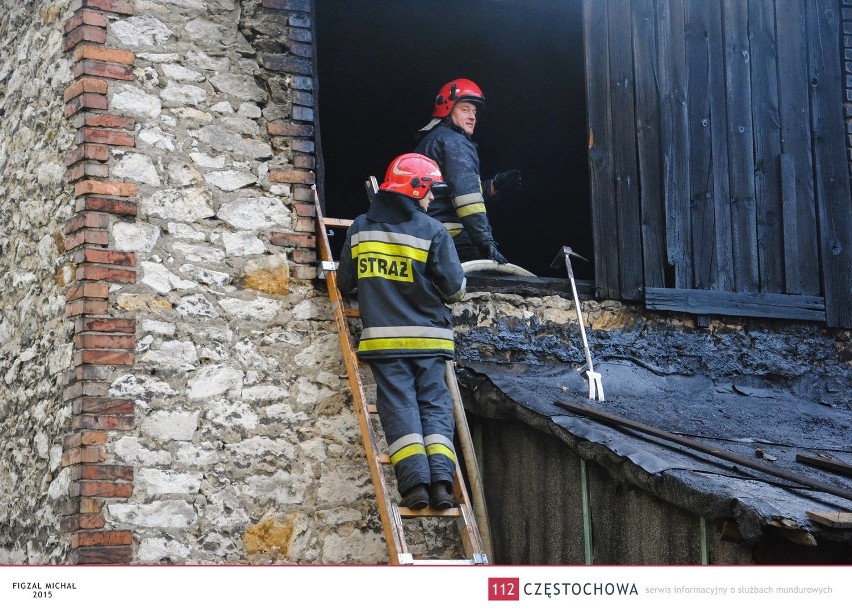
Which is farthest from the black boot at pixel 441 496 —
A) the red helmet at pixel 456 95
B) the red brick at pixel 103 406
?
the red helmet at pixel 456 95

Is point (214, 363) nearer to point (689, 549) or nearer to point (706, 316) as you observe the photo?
point (689, 549)

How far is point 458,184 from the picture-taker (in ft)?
29.1

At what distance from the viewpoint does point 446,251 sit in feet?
24.7

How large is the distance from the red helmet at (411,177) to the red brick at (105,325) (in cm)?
166

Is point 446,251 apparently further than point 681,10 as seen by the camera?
No

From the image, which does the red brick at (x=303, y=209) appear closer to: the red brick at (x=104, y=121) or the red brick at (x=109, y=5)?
the red brick at (x=104, y=121)

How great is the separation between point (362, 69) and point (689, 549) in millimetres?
7083

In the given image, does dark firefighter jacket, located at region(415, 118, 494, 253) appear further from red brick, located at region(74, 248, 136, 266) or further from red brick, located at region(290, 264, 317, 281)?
red brick, located at region(74, 248, 136, 266)

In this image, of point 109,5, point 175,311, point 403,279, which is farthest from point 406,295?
point 109,5

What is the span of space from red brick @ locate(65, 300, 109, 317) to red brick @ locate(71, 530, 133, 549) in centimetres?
123

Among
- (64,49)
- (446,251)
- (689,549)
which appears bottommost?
(689,549)

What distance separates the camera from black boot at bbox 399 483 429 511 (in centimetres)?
693

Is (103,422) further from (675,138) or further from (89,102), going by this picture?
(675,138)

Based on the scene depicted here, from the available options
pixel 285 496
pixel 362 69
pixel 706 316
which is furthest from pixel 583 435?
pixel 362 69
